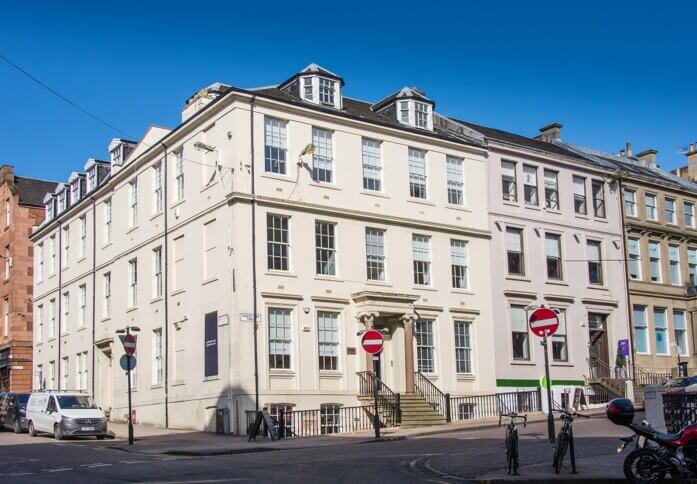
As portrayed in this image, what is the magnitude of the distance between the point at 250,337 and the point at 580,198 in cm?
1924

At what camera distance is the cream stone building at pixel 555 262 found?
38094 mm

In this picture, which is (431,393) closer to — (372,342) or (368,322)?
(368,322)

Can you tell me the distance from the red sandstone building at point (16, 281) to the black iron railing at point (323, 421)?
2831 centimetres

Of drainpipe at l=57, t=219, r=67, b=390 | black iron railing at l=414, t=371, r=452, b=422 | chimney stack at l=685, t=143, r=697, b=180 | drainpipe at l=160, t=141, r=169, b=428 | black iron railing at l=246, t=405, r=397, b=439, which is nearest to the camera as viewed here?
black iron railing at l=246, t=405, r=397, b=439

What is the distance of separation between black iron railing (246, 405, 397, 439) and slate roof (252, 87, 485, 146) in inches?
430

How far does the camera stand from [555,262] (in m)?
40.5

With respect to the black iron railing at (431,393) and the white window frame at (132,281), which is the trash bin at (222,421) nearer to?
the black iron railing at (431,393)

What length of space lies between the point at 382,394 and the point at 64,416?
35.0 feet

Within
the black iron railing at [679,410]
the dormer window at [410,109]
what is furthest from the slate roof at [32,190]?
the black iron railing at [679,410]

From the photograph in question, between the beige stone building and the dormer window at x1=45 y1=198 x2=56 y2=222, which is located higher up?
the dormer window at x1=45 y1=198 x2=56 y2=222

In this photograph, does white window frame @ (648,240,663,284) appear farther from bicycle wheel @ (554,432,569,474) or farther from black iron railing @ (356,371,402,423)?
bicycle wheel @ (554,432,569,474)

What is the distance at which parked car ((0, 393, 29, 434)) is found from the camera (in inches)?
1284

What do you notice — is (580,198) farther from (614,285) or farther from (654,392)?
(654,392)

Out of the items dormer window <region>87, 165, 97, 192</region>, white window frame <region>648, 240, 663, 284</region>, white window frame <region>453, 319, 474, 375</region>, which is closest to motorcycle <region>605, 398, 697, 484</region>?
white window frame <region>453, 319, 474, 375</region>
